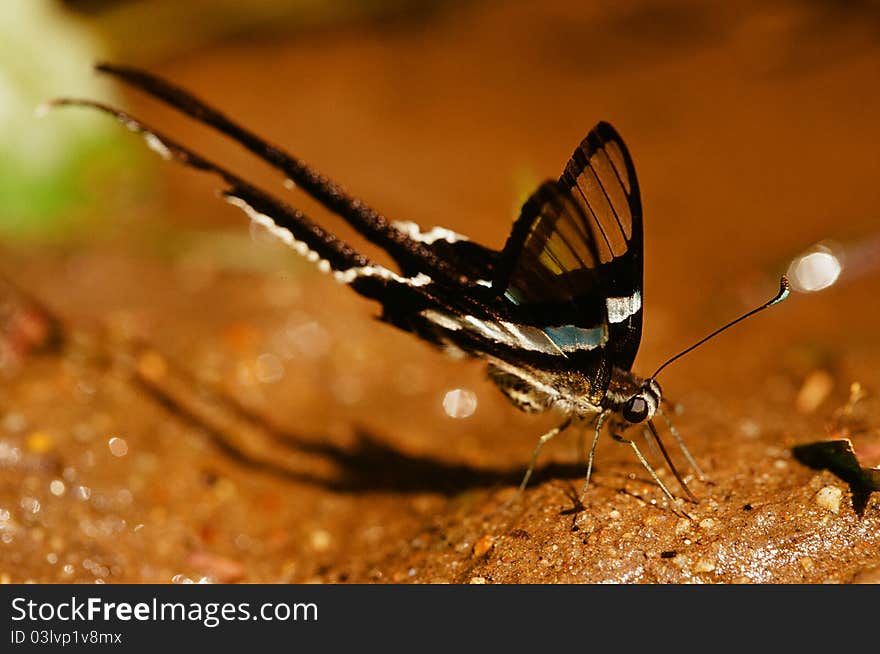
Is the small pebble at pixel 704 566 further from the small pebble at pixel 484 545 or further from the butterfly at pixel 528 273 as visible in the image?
the small pebble at pixel 484 545

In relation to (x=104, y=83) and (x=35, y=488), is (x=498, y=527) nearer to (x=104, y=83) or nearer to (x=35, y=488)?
(x=35, y=488)

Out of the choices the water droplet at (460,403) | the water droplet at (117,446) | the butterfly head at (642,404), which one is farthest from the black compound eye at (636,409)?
the water droplet at (117,446)

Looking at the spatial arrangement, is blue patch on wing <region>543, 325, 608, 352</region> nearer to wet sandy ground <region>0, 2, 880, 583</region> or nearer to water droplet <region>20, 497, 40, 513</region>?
wet sandy ground <region>0, 2, 880, 583</region>

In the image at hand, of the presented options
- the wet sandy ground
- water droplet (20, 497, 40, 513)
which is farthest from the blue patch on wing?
water droplet (20, 497, 40, 513)

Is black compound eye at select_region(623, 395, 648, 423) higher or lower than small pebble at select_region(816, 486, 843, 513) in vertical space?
higher

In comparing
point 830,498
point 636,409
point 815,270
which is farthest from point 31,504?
point 815,270
